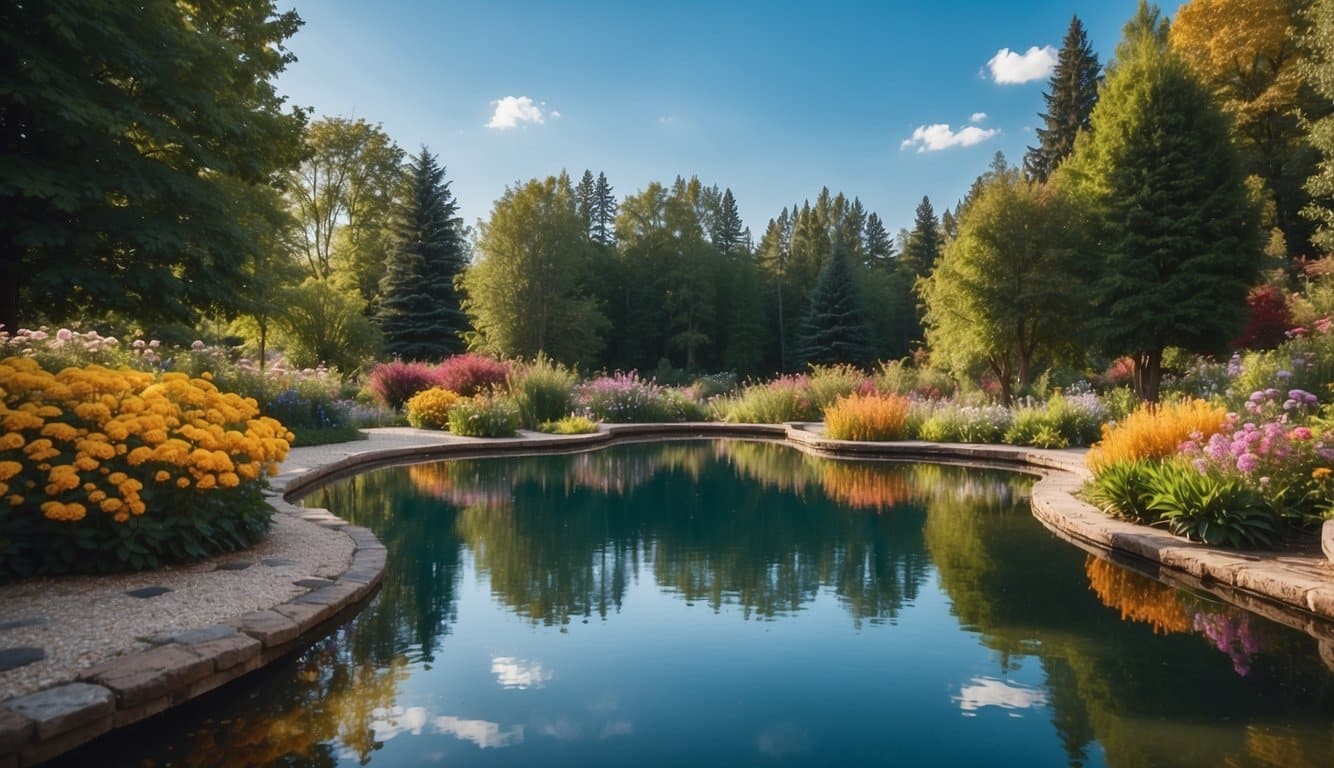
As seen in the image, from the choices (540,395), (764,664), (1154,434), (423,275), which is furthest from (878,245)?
(764,664)

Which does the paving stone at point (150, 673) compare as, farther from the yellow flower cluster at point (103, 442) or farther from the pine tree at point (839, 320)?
the pine tree at point (839, 320)

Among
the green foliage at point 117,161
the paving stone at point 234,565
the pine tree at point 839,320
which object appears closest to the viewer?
the paving stone at point 234,565

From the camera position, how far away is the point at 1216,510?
4953 mm

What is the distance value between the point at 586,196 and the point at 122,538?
4152 centimetres

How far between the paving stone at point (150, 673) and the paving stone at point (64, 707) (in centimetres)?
5

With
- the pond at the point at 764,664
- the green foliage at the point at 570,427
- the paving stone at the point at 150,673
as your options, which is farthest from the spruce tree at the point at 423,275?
the paving stone at the point at 150,673

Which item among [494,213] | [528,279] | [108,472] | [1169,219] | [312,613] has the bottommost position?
[312,613]

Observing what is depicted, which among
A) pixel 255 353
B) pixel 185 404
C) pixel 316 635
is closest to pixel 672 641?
pixel 316 635

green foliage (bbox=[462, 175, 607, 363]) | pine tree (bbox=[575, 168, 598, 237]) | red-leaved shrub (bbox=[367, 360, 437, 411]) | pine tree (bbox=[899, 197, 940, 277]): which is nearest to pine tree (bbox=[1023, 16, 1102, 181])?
pine tree (bbox=[899, 197, 940, 277])

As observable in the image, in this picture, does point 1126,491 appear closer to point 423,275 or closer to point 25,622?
point 25,622

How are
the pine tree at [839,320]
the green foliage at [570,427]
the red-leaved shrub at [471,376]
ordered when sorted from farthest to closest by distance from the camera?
the pine tree at [839,320]
the red-leaved shrub at [471,376]
the green foliage at [570,427]

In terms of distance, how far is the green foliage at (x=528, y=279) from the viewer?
27359 millimetres

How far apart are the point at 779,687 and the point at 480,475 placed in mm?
6406

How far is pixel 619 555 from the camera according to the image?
17.3 feet
